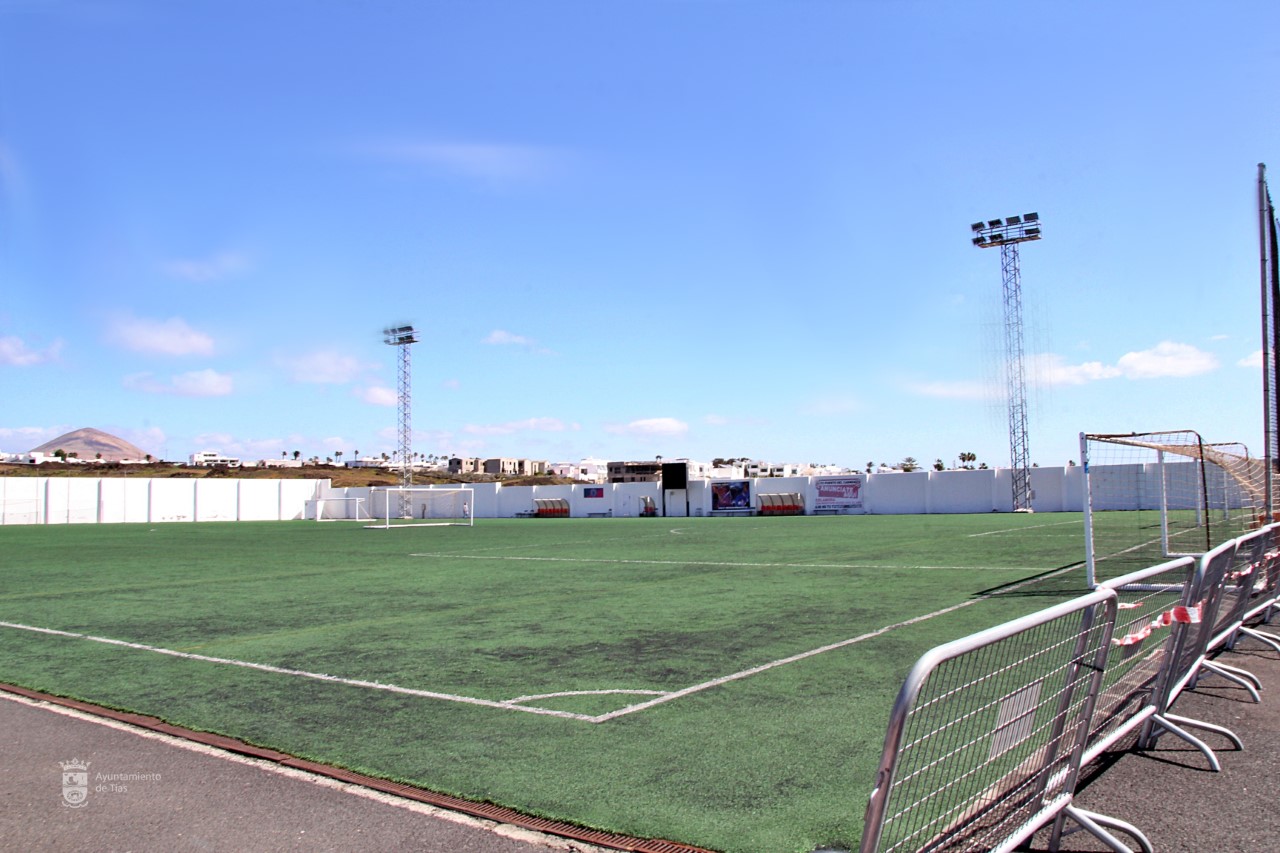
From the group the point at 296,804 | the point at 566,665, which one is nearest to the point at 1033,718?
the point at 296,804

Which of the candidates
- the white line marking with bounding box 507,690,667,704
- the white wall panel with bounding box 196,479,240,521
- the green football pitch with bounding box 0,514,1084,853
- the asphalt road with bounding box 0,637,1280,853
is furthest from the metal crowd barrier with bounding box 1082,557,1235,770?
the white wall panel with bounding box 196,479,240,521

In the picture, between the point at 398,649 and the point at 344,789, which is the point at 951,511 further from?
the point at 344,789

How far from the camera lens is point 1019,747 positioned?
3498 millimetres

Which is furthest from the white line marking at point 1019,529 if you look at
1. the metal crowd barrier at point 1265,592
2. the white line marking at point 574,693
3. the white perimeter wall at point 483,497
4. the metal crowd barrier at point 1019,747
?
the metal crowd barrier at point 1019,747

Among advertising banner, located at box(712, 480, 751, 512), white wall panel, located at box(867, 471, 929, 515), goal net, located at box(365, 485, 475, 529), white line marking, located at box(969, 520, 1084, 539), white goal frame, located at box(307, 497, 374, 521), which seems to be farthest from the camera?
white goal frame, located at box(307, 497, 374, 521)

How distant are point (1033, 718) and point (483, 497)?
56.2 metres

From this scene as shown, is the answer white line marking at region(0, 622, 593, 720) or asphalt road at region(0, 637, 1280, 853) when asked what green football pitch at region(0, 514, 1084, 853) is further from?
asphalt road at region(0, 637, 1280, 853)

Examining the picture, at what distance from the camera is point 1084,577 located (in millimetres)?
13773

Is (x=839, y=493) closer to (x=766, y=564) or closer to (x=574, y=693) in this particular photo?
(x=766, y=564)

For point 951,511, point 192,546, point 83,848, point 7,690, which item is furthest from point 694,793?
point 951,511

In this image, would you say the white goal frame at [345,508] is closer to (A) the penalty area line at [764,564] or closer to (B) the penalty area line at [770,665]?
(A) the penalty area line at [764,564]

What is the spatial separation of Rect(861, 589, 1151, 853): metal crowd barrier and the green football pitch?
0.62 meters

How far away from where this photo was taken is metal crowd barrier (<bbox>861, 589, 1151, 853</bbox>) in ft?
10.6

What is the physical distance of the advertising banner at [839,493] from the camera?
156 feet
